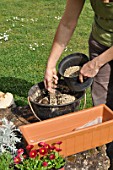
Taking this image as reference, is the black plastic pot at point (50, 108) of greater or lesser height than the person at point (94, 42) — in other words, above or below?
below

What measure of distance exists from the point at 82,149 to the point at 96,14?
1.00 meters

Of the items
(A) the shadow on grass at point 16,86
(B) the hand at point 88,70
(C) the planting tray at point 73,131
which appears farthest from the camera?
(A) the shadow on grass at point 16,86

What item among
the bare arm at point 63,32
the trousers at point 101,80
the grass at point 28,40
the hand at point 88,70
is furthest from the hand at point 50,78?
the grass at point 28,40

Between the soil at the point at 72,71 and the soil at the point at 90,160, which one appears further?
the soil at the point at 72,71

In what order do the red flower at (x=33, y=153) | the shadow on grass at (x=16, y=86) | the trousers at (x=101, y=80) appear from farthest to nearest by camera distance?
the shadow on grass at (x=16, y=86)
the trousers at (x=101, y=80)
the red flower at (x=33, y=153)

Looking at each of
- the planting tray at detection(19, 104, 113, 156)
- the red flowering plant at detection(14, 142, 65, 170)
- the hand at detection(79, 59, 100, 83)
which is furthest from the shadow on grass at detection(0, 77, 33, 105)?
the red flowering plant at detection(14, 142, 65, 170)

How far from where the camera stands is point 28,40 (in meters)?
6.02

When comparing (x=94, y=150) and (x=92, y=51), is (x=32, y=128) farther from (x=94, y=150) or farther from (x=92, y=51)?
A: (x=92, y=51)

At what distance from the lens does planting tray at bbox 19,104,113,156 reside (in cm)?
261

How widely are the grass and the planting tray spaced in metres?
1.36

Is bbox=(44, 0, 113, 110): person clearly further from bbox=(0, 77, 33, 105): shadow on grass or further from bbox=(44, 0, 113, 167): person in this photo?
bbox=(0, 77, 33, 105): shadow on grass

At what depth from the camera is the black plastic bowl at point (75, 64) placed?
2.76 meters

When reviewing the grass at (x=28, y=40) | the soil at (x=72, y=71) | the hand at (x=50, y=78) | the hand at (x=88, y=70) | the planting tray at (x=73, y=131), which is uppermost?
the hand at (x=88, y=70)

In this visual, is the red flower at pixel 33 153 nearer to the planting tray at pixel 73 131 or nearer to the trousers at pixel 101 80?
the planting tray at pixel 73 131
